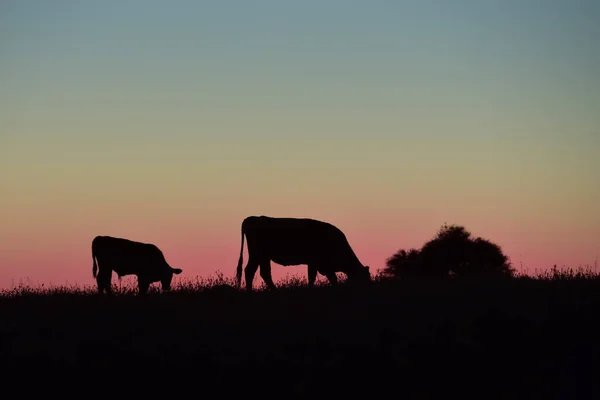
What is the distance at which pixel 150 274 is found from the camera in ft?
87.9

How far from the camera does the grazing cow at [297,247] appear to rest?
24844mm

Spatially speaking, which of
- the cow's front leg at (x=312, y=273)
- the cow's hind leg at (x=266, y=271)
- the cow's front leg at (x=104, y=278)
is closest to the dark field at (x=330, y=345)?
the cow's front leg at (x=312, y=273)

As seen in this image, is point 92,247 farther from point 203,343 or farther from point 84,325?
point 203,343

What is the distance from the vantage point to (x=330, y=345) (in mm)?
13867

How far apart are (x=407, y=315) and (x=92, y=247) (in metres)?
13.6

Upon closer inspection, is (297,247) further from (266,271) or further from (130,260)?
(130,260)

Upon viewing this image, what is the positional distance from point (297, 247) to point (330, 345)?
11456 mm

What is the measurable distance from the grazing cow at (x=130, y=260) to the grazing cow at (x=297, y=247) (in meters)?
2.83

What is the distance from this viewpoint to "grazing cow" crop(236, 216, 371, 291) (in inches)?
978

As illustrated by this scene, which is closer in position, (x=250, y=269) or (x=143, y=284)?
(x=250, y=269)

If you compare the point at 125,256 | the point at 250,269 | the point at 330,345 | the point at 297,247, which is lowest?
the point at 330,345

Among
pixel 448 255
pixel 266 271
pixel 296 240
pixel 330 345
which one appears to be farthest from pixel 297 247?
pixel 448 255

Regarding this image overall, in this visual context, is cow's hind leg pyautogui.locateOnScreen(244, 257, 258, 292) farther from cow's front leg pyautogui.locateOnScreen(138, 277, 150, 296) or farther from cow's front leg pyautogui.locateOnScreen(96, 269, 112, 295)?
cow's front leg pyautogui.locateOnScreen(96, 269, 112, 295)

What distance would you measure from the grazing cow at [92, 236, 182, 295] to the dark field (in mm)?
8581
